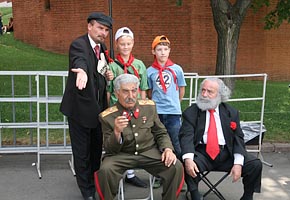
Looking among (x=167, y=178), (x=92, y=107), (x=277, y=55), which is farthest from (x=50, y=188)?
(x=277, y=55)

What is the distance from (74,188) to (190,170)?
149 cm

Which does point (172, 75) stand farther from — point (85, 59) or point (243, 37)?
point (243, 37)

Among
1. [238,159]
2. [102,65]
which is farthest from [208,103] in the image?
[102,65]

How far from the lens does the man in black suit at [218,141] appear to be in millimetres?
4211

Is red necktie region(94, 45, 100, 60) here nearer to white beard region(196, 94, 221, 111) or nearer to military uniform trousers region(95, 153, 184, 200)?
military uniform trousers region(95, 153, 184, 200)

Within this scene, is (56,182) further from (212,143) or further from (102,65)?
(212,143)

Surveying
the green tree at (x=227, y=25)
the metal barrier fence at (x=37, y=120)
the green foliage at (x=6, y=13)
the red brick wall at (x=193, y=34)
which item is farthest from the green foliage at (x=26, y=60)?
the green foliage at (x=6, y=13)

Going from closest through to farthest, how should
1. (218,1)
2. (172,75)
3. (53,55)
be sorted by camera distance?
(172,75)
(218,1)
(53,55)

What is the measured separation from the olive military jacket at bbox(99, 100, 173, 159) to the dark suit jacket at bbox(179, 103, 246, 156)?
0.29 meters

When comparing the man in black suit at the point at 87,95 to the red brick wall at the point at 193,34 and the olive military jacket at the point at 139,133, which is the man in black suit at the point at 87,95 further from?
the red brick wall at the point at 193,34

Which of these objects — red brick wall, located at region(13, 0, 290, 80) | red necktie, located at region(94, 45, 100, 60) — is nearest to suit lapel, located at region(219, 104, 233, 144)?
red necktie, located at region(94, 45, 100, 60)

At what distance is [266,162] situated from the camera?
19.0 feet

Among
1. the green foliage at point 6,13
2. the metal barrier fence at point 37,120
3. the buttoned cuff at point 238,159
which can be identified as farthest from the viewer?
the green foliage at point 6,13

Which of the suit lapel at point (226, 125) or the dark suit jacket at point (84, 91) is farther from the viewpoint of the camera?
the suit lapel at point (226, 125)
